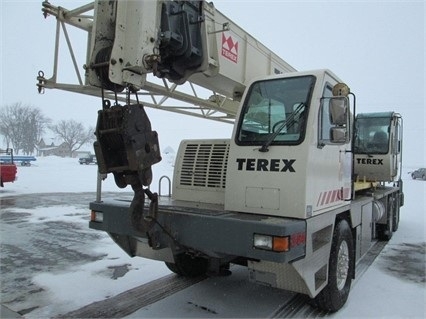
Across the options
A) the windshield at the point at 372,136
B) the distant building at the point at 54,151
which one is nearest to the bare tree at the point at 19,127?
the distant building at the point at 54,151

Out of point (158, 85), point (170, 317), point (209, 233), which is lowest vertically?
point (170, 317)

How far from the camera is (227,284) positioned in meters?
4.98

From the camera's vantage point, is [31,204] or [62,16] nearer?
[62,16]

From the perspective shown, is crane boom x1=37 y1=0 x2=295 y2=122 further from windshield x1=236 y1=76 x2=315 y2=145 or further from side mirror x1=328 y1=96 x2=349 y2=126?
side mirror x1=328 y1=96 x2=349 y2=126

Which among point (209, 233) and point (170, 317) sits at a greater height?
A: point (209, 233)

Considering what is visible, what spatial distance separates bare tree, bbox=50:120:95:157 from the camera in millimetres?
93125

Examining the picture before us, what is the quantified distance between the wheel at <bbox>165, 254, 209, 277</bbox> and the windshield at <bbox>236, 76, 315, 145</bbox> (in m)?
2.01

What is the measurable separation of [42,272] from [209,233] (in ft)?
10.4

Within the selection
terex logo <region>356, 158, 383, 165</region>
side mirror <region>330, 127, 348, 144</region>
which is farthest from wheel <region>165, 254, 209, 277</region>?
terex logo <region>356, 158, 383, 165</region>

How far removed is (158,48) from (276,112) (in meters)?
1.41

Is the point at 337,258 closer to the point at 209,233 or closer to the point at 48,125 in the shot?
the point at 209,233

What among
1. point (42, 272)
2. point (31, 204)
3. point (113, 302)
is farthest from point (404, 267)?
point (31, 204)

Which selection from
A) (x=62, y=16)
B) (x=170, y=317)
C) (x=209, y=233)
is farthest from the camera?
(x=62, y=16)

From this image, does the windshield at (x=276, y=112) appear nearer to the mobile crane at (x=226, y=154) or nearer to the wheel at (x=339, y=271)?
the mobile crane at (x=226, y=154)
